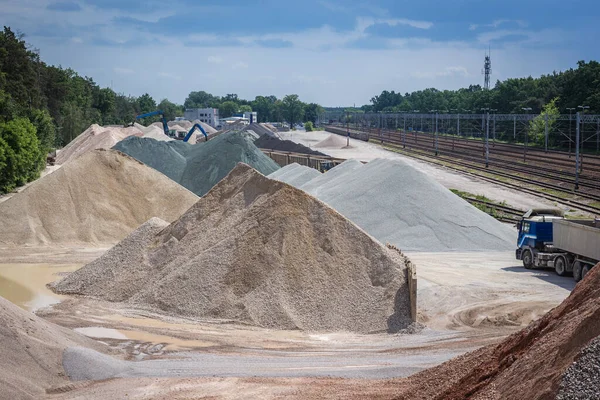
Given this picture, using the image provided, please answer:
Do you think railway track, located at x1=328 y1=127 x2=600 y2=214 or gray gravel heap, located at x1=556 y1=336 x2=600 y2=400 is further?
railway track, located at x1=328 y1=127 x2=600 y2=214

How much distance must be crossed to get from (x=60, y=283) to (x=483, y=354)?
58.9ft

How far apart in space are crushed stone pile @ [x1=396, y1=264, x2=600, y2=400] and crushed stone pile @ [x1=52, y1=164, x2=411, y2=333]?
7.50m

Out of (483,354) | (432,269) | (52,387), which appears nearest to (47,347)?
(52,387)

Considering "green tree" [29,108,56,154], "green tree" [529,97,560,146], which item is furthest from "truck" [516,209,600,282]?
"green tree" [529,97,560,146]

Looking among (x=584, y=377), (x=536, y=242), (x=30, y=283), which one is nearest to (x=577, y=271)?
(x=536, y=242)

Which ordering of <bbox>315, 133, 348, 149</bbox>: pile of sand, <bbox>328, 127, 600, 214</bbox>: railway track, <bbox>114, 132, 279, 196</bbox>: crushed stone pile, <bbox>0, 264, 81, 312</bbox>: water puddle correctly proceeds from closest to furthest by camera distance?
1. <bbox>0, 264, 81, 312</bbox>: water puddle
2. <bbox>328, 127, 600, 214</bbox>: railway track
3. <bbox>114, 132, 279, 196</bbox>: crushed stone pile
4. <bbox>315, 133, 348, 149</bbox>: pile of sand

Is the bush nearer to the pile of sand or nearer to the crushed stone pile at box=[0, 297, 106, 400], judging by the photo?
the crushed stone pile at box=[0, 297, 106, 400]

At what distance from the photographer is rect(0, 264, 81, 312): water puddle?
2627 centimetres

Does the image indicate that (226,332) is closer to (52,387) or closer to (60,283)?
(52,387)

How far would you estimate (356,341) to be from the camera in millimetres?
20766

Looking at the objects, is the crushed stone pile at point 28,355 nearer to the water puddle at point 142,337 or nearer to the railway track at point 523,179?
the water puddle at point 142,337

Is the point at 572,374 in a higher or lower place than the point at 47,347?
higher

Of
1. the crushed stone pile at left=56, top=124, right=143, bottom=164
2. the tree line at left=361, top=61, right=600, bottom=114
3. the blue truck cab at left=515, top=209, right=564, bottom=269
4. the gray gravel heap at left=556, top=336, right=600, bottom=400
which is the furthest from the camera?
the tree line at left=361, top=61, right=600, bottom=114

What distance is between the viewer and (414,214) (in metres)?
36.3
